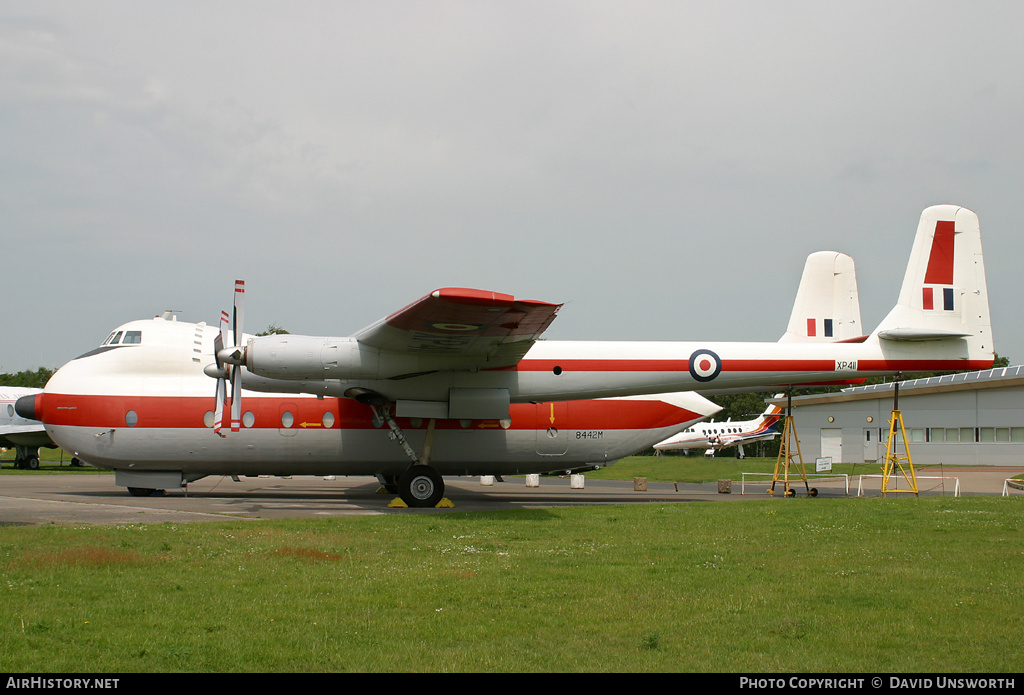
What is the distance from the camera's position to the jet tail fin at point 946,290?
59.5 ft

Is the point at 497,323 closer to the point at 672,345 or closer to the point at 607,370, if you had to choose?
the point at 607,370

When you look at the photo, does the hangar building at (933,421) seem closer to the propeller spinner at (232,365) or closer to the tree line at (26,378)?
the propeller spinner at (232,365)

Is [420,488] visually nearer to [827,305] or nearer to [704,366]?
[704,366]

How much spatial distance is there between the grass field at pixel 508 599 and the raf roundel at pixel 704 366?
6.15 meters

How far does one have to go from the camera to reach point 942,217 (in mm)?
18406

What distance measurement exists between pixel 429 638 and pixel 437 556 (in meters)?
3.91

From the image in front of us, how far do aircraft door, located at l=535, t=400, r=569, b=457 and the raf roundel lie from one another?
12.3ft

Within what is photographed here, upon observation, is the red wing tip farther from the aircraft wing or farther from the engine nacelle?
the engine nacelle

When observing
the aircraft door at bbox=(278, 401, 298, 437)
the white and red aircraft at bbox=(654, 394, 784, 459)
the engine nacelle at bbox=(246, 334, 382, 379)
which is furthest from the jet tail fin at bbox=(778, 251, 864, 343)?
the white and red aircraft at bbox=(654, 394, 784, 459)

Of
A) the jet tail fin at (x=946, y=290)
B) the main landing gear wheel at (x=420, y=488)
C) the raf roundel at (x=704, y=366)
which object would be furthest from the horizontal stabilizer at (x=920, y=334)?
the main landing gear wheel at (x=420, y=488)

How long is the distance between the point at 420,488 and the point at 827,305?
40.2 ft

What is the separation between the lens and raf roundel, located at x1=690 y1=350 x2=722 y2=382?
58.3 feet

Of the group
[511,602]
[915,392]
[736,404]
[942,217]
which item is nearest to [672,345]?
[942,217]
